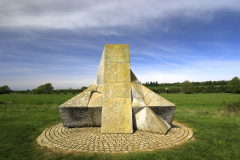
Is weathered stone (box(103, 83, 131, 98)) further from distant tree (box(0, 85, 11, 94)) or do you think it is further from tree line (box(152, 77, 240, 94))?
distant tree (box(0, 85, 11, 94))

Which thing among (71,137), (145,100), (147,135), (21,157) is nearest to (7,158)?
(21,157)

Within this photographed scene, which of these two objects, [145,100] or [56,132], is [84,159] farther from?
[145,100]

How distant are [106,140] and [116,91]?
8.52ft

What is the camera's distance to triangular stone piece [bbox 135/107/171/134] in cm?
701

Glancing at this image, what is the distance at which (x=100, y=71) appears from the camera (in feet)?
29.8

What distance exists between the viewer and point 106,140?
6129mm

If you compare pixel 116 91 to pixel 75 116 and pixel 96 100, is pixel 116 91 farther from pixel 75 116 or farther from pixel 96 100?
pixel 75 116

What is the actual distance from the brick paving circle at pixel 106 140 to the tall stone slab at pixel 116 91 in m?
0.56

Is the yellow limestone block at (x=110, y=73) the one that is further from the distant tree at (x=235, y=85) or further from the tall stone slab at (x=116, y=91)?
the distant tree at (x=235, y=85)

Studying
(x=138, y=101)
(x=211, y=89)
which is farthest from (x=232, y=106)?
(x=211, y=89)

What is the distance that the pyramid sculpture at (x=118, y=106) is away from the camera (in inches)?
Result: 285

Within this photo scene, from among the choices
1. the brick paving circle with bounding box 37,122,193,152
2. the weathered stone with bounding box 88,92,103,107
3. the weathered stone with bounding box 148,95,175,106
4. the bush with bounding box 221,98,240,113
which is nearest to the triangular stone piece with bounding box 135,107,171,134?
the brick paving circle with bounding box 37,122,193,152

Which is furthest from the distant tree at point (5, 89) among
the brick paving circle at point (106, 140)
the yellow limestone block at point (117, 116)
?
the yellow limestone block at point (117, 116)

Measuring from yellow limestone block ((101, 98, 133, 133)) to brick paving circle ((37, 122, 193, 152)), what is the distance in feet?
1.25
